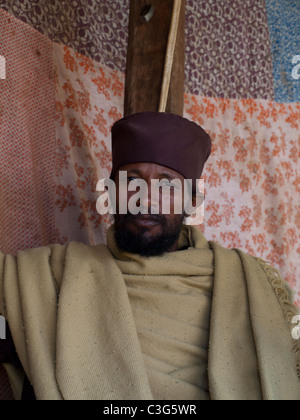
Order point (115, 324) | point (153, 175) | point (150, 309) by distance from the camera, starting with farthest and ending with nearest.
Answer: point (153, 175), point (150, 309), point (115, 324)

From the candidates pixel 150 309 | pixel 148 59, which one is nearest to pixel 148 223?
pixel 150 309

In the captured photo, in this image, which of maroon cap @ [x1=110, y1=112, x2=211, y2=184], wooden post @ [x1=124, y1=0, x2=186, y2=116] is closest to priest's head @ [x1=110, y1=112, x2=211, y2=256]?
maroon cap @ [x1=110, y1=112, x2=211, y2=184]

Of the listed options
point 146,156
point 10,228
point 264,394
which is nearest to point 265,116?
point 146,156

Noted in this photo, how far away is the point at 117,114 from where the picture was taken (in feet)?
8.85

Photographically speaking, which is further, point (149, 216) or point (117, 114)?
point (117, 114)

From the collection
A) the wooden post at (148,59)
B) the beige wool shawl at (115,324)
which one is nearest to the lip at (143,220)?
the beige wool shawl at (115,324)

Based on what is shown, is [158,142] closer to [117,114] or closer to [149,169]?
[149,169]

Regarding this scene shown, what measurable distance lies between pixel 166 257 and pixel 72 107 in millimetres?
962

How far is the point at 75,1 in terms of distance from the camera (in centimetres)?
255

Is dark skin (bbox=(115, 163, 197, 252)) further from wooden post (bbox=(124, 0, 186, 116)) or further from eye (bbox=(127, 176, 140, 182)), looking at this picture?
wooden post (bbox=(124, 0, 186, 116))

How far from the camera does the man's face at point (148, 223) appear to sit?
183cm

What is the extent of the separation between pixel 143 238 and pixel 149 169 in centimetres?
→ 25

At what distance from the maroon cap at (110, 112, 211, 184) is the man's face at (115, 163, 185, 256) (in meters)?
0.03
